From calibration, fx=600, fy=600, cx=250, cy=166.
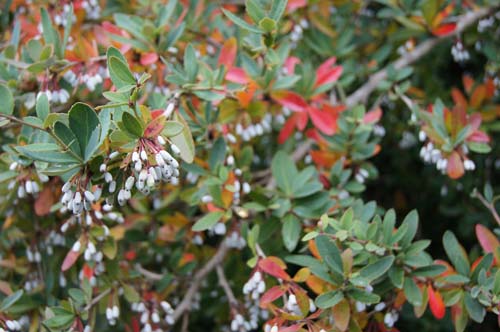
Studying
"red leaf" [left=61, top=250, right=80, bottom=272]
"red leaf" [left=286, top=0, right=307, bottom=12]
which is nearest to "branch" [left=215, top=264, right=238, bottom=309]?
"red leaf" [left=61, top=250, right=80, bottom=272]

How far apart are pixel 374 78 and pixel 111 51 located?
1.18 m

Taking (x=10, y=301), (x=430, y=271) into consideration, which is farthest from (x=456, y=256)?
(x=10, y=301)

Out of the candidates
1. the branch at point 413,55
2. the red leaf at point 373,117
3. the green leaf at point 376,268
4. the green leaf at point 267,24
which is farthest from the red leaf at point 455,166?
the green leaf at point 267,24

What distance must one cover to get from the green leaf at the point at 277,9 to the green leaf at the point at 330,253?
0.54 metres

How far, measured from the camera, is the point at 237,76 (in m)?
1.72

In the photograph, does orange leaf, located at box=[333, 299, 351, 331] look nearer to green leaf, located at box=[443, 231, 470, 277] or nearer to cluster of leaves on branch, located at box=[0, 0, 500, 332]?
cluster of leaves on branch, located at box=[0, 0, 500, 332]

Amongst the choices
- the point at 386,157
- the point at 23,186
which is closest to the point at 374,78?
the point at 386,157

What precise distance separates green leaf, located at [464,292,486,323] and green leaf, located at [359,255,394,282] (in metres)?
0.25

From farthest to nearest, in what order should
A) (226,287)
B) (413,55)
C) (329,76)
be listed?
(413,55) → (329,76) → (226,287)

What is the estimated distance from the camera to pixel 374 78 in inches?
84.8

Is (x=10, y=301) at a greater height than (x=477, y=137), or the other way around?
(x=477, y=137)

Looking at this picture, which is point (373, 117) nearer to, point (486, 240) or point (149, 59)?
point (486, 240)

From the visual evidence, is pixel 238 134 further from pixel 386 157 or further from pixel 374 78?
pixel 386 157

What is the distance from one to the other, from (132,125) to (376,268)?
25.0 inches
